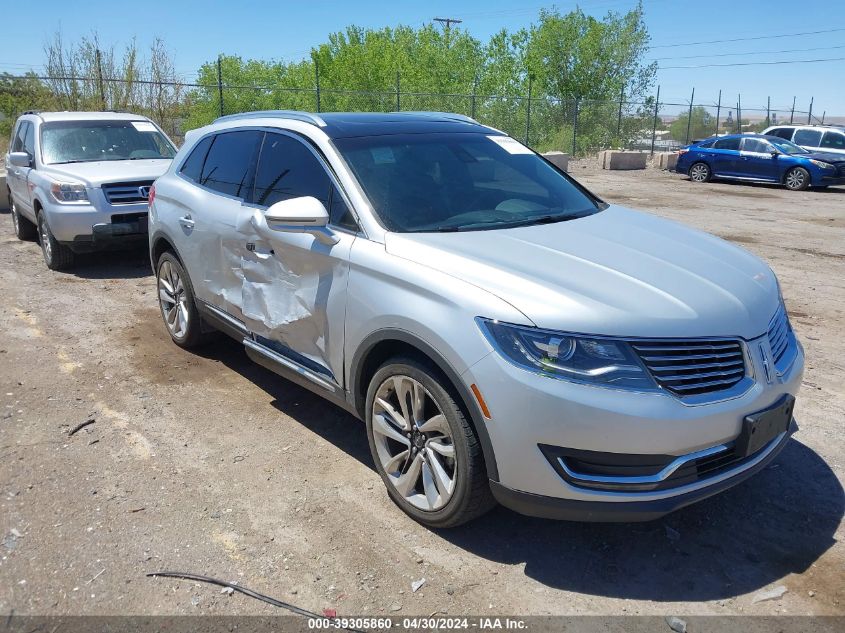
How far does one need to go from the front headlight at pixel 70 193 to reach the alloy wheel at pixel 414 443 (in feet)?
20.3

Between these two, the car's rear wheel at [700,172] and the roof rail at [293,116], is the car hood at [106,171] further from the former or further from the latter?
the car's rear wheel at [700,172]

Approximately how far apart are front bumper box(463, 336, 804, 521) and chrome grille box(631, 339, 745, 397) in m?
0.06

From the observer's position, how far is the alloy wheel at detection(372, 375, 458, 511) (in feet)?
10.5

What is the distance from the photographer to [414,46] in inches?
2328

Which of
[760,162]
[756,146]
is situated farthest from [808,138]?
[760,162]

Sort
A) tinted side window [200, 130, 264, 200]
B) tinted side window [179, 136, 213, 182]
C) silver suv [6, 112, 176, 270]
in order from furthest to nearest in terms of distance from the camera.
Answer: silver suv [6, 112, 176, 270] < tinted side window [179, 136, 213, 182] < tinted side window [200, 130, 264, 200]

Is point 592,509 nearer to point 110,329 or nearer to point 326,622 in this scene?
point 326,622

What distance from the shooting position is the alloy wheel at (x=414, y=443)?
10.5 ft

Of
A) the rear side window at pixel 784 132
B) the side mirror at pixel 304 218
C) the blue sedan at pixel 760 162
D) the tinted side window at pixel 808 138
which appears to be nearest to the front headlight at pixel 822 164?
the blue sedan at pixel 760 162

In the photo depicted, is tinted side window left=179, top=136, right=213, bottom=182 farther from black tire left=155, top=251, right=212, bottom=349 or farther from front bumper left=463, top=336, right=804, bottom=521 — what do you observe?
front bumper left=463, top=336, right=804, bottom=521

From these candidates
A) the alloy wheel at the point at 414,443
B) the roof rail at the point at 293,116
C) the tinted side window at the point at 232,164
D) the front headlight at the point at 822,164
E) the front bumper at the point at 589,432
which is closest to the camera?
the front bumper at the point at 589,432

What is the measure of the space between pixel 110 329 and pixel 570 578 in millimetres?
4926

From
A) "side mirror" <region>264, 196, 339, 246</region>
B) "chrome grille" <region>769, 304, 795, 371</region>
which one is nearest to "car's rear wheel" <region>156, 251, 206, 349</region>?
"side mirror" <region>264, 196, 339, 246</region>

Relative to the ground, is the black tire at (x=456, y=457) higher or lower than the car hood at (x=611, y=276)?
lower
